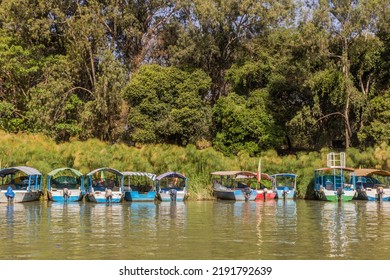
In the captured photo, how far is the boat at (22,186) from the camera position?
40688 millimetres

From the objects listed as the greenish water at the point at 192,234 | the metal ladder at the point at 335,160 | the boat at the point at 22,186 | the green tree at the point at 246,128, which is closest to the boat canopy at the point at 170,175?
the boat at the point at 22,186

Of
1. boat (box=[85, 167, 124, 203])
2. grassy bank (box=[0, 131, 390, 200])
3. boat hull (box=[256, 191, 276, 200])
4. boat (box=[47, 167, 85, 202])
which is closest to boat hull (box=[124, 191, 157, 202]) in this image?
boat (box=[85, 167, 124, 203])

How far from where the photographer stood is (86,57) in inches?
2344

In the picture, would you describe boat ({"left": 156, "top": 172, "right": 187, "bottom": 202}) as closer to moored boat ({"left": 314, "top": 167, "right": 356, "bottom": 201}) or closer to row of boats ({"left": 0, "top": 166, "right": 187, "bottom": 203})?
row of boats ({"left": 0, "top": 166, "right": 187, "bottom": 203})

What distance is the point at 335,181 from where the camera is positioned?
48.3 meters

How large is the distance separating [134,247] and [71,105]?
38754mm

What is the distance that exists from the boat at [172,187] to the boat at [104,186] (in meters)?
2.87

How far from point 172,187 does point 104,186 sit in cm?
504

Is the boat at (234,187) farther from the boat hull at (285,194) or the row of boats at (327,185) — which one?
the boat hull at (285,194)

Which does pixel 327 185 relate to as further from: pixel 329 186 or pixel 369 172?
pixel 369 172

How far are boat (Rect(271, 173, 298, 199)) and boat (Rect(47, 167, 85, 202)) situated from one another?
15000 millimetres

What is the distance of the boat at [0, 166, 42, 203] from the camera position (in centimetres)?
4069
